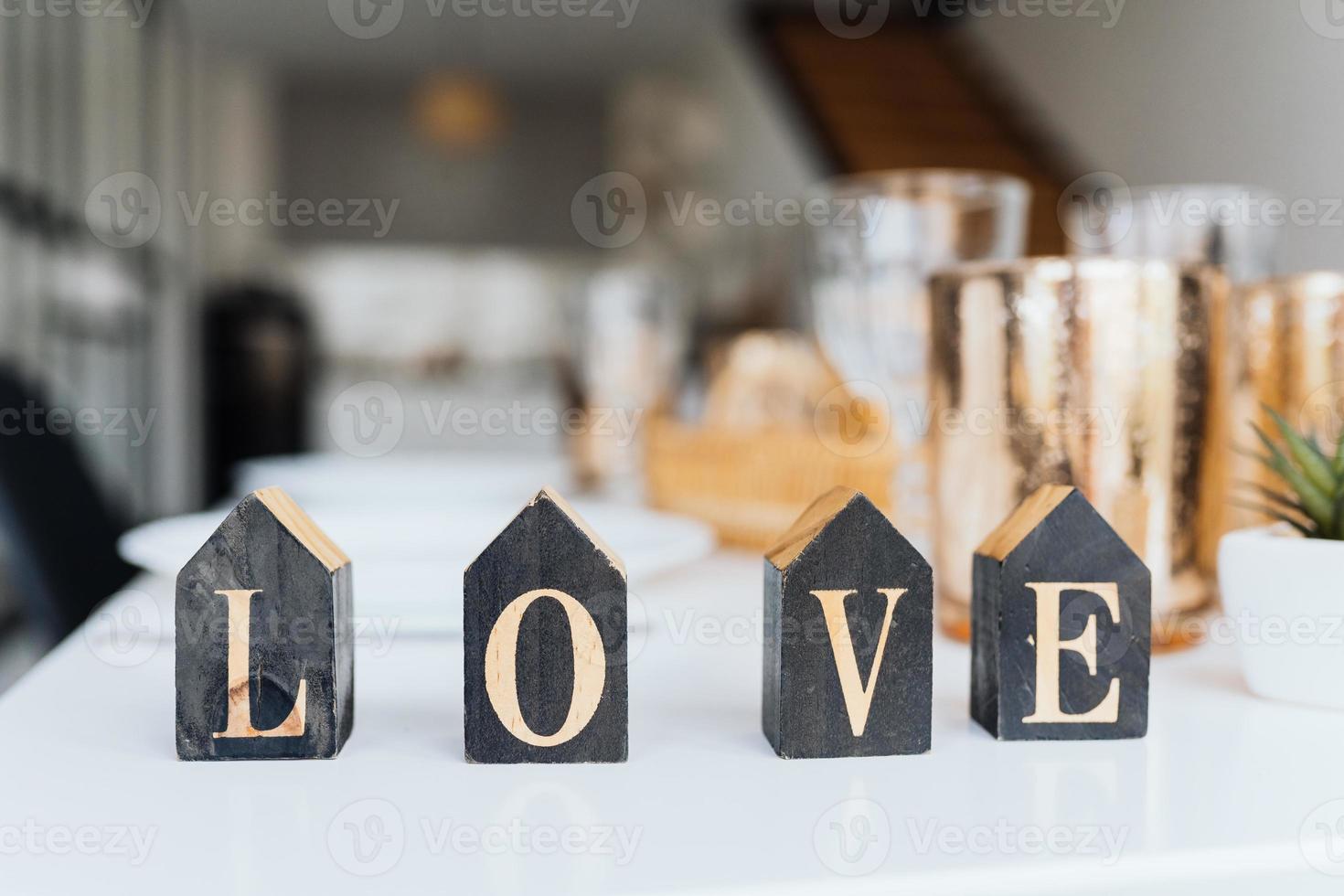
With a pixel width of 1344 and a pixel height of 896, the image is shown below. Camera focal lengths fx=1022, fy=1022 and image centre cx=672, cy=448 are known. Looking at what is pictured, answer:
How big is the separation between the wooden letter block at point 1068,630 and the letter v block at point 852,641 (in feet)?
0.11

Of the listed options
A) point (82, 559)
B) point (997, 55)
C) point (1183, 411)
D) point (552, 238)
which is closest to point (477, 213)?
point (552, 238)

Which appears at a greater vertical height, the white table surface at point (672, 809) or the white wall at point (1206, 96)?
the white wall at point (1206, 96)

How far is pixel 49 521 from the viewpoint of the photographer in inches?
37.4

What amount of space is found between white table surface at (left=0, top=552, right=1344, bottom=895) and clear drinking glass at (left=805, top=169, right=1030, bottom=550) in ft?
0.95

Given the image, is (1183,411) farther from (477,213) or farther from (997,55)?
(477,213)

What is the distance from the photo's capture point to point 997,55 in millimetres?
3633

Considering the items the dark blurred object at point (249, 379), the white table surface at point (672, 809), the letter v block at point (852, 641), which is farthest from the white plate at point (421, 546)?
the dark blurred object at point (249, 379)

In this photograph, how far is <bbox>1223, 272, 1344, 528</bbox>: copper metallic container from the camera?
0.59 metres

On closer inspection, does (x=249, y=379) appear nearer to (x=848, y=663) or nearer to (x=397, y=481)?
(x=397, y=481)

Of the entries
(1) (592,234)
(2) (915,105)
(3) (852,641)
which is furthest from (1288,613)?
(1) (592,234)

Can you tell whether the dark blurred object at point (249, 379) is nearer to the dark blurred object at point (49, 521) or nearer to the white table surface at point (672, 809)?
the dark blurred object at point (49, 521)

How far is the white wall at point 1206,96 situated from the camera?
186cm

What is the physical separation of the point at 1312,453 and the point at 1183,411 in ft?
0.30

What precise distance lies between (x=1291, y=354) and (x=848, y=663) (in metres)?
0.41
